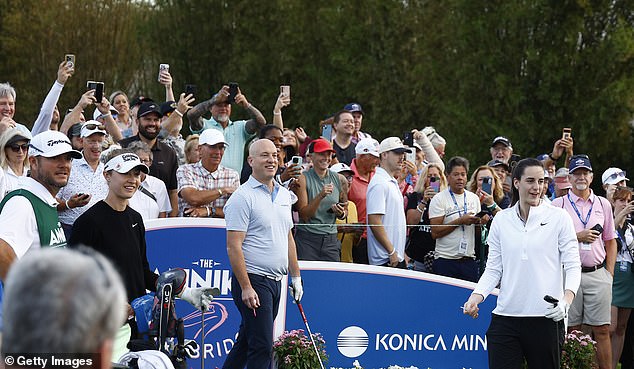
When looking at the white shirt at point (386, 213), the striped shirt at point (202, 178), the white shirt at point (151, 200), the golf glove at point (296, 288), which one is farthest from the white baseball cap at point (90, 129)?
the white shirt at point (386, 213)

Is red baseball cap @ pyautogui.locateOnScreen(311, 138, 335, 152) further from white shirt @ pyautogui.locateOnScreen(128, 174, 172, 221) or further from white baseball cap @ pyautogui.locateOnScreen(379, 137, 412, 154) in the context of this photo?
white shirt @ pyautogui.locateOnScreen(128, 174, 172, 221)

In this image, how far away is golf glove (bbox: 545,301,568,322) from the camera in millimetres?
7289

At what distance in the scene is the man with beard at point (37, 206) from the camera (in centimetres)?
605

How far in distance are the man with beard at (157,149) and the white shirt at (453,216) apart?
2.62 meters

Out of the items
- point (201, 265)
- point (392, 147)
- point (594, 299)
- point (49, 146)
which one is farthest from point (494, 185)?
point (49, 146)

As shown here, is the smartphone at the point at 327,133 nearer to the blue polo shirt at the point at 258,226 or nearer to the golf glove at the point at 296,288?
the golf glove at the point at 296,288

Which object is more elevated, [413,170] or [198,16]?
[198,16]

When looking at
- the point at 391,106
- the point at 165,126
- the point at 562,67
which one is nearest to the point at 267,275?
the point at 165,126

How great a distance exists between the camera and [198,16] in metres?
39.2

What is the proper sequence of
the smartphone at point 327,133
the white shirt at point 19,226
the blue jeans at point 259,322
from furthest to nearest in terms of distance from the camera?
the smartphone at point 327,133 < the blue jeans at point 259,322 < the white shirt at point 19,226

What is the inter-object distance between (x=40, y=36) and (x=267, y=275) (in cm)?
3347

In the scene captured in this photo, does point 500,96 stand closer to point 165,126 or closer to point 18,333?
point 165,126

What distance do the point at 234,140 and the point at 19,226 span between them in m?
5.68

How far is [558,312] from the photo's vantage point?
7301 mm
